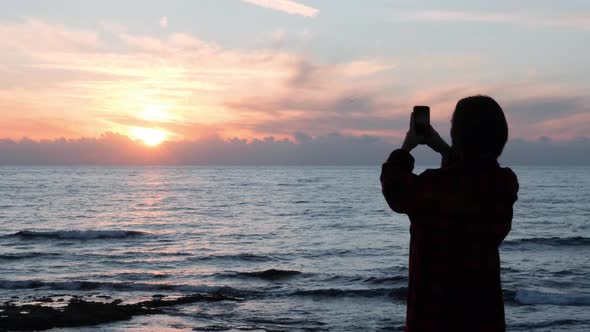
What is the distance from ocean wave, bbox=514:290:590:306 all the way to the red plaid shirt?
12.6 m

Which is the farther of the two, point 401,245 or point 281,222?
point 281,222

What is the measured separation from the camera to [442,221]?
7.77 ft

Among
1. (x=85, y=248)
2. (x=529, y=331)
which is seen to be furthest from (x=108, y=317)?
(x=85, y=248)

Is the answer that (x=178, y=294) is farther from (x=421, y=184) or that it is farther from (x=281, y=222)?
(x=281, y=222)

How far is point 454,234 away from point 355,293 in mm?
13245

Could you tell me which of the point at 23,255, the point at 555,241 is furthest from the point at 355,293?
the point at 555,241

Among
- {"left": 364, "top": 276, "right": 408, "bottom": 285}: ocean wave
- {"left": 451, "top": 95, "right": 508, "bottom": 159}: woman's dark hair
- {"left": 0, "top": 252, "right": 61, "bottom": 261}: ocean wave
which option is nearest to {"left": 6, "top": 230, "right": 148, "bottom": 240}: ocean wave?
{"left": 0, "top": 252, "right": 61, "bottom": 261}: ocean wave

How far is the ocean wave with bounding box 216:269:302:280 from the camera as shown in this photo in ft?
58.7

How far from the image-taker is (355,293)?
1529cm

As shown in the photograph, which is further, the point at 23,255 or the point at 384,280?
the point at 23,255

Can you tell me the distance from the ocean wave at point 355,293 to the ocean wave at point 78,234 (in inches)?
611

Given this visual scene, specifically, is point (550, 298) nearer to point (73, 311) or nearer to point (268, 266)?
point (268, 266)

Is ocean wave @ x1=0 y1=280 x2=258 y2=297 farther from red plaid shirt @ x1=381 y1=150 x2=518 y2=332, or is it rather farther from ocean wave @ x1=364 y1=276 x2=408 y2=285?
red plaid shirt @ x1=381 y1=150 x2=518 y2=332

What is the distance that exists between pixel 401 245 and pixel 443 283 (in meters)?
22.8
